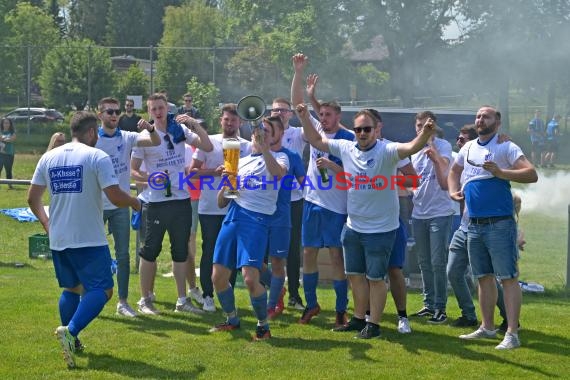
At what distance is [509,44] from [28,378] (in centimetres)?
2842

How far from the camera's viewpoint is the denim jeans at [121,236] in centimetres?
858

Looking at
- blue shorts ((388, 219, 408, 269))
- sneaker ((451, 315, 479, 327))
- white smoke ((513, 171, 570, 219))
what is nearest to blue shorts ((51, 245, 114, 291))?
blue shorts ((388, 219, 408, 269))

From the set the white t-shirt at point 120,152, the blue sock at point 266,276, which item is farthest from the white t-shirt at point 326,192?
the white t-shirt at point 120,152

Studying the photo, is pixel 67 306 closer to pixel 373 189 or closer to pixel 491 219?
pixel 373 189

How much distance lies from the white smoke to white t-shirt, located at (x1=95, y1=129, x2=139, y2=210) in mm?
12531

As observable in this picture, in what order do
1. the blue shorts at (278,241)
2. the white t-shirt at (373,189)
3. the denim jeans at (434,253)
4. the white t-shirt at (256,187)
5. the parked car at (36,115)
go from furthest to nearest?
the parked car at (36,115) < the denim jeans at (434,253) < the blue shorts at (278,241) < the white t-shirt at (256,187) < the white t-shirt at (373,189)

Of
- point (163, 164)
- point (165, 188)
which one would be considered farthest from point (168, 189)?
point (163, 164)

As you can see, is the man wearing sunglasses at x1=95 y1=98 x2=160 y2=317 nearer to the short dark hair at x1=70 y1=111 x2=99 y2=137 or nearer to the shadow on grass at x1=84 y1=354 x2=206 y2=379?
the short dark hair at x1=70 y1=111 x2=99 y2=137

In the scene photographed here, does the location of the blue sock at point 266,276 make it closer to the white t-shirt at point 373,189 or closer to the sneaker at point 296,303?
the sneaker at point 296,303

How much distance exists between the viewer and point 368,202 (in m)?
7.55

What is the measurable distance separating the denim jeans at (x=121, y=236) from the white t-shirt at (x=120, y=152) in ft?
0.28

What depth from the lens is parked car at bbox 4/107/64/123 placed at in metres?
35.7

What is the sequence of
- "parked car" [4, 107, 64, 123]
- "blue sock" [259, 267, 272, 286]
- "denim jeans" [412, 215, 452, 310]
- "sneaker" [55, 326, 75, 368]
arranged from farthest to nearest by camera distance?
1. "parked car" [4, 107, 64, 123]
2. "blue sock" [259, 267, 272, 286]
3. "denim jeans" [412, 215, 452, 310]
4. "sneaker" [55, 326, 75, 368]

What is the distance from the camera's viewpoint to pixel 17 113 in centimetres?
3775
